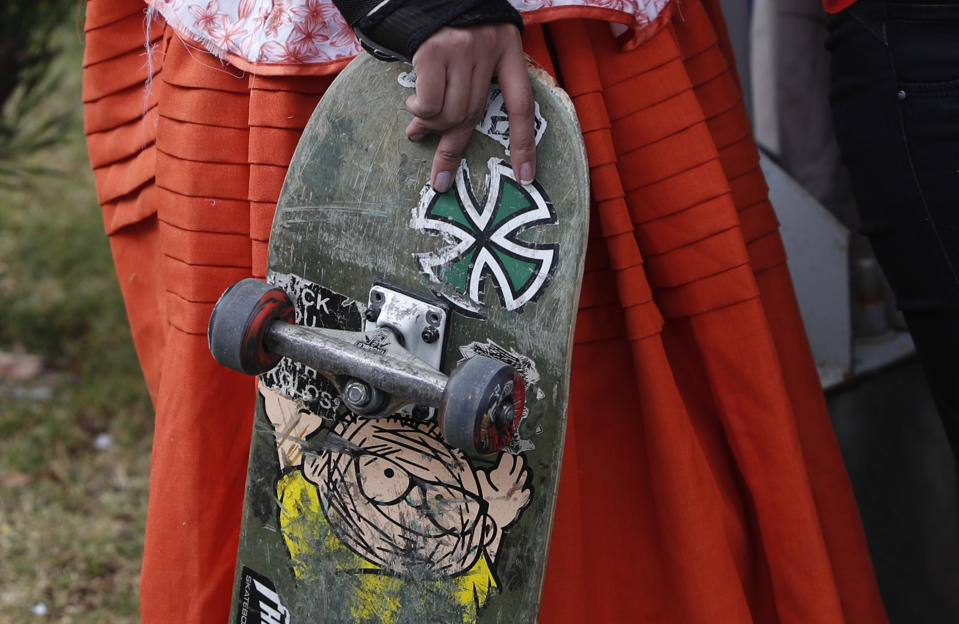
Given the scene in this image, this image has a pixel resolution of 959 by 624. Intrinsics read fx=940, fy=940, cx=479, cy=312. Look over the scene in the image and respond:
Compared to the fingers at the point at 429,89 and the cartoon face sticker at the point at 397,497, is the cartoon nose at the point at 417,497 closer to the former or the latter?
the cartoon face sticker at the point at 397,497

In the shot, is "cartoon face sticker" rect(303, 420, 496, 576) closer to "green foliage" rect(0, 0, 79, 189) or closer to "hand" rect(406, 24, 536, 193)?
"hand" rect(406, 24, 536, 193)

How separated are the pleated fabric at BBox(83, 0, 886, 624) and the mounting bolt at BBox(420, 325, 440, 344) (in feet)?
0.70

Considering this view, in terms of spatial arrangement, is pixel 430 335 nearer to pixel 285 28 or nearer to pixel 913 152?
pixel 285 28

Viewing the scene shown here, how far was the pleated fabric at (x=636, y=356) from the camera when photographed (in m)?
1.17

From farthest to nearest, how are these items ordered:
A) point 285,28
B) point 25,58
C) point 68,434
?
point 25,58 < point 68,434 < point 285,28

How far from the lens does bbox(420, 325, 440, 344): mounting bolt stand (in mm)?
1093

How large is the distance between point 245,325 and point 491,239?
291mm

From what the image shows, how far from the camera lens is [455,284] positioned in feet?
3.60

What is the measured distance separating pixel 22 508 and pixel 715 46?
1880 millimetres

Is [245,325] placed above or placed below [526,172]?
below

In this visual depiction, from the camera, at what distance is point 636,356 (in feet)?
3.84

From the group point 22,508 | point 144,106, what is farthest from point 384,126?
point 22,508

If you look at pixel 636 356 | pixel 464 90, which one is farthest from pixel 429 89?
pixel 636 356

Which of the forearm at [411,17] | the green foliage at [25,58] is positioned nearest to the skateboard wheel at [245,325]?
the forearm at [411,17]
